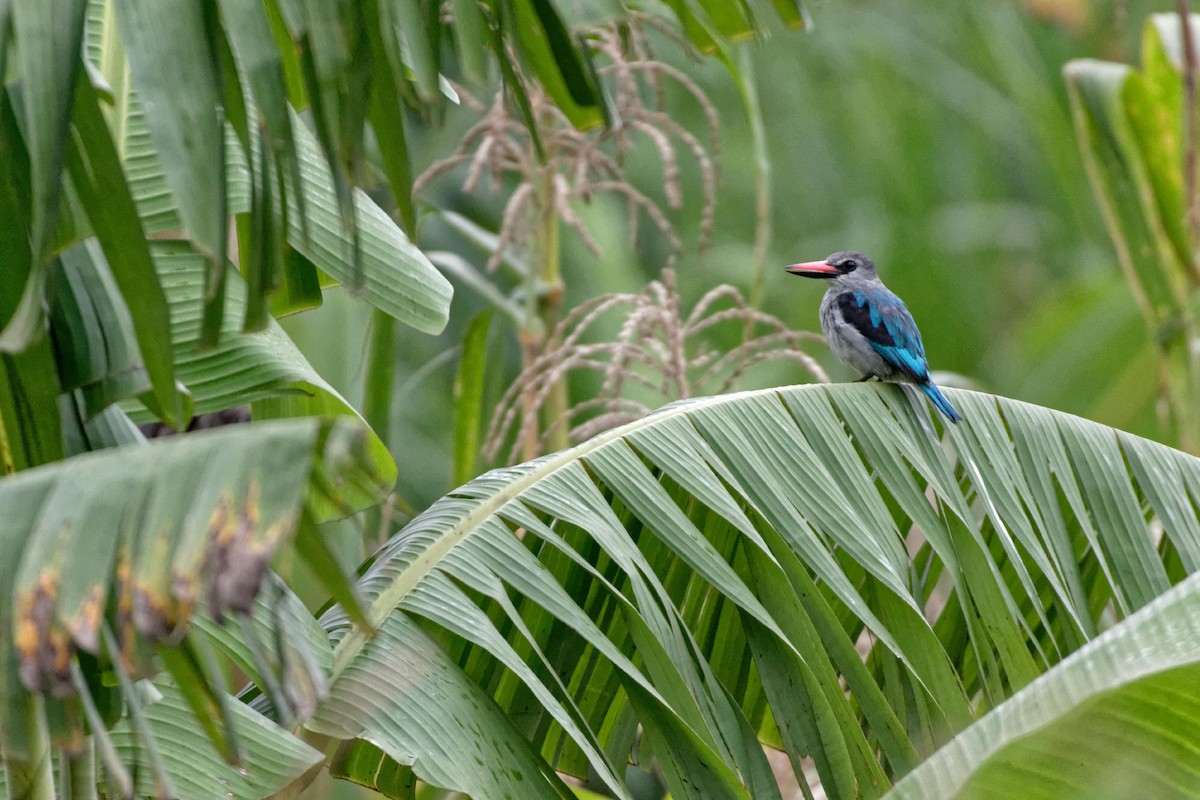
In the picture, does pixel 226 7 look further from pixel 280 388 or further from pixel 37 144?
pixel 280 388

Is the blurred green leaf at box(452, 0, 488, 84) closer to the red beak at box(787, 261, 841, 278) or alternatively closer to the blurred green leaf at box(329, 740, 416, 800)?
the blurred green leaf at box(329, 740, 416, 800)

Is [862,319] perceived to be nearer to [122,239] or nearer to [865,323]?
[865,323]

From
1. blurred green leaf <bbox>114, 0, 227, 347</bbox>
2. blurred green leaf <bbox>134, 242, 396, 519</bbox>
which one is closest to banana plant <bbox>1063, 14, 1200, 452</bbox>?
blurred green leaf <bbox>134, 242, 396, 519</bbox>

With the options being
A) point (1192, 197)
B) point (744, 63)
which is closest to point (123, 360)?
point (744, 63)

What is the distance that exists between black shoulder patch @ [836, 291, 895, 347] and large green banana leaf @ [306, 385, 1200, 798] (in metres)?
1.10

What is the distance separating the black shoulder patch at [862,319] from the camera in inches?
150

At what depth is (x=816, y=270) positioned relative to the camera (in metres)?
3.96

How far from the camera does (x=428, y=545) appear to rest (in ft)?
7.16

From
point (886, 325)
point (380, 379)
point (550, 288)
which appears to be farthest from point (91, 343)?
point (886, 325)

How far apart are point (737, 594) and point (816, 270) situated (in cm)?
216

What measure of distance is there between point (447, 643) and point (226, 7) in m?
1.23

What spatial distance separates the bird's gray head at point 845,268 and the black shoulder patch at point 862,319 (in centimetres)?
8

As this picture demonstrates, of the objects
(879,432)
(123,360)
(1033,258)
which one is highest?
(123,360)

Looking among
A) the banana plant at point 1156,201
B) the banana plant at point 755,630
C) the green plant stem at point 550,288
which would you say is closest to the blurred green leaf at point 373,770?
the banana plant at point 755,630
